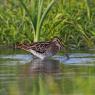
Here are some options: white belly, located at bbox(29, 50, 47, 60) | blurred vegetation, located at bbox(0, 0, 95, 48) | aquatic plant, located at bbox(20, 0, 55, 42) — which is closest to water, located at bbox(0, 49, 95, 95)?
white belly, located at bbox(29, 50, 47, 60)

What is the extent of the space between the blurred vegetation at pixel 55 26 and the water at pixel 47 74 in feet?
2.82

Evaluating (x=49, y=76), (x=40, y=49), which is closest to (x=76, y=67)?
(x=49, y=76)

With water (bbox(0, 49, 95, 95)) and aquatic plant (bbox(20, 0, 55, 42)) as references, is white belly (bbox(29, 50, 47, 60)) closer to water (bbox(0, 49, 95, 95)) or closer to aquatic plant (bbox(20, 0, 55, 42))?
→ water (bbox(0, 49, 95, 95))

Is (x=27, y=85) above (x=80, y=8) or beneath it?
beneath

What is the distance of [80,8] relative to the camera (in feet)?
53.7

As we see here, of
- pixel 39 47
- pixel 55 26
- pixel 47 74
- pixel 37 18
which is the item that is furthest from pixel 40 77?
pixel 55 26

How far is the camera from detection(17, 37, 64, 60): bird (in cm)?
1333

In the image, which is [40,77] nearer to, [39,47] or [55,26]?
[39,47]

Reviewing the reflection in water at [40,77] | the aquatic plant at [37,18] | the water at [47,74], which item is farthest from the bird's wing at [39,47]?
the aquatic plant at [37,18]

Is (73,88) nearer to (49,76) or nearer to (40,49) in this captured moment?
(49,76)

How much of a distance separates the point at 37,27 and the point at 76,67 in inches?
136

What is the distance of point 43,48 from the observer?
13500 mm

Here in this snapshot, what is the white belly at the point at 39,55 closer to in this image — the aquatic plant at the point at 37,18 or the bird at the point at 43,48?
the bird at the point at 43,48

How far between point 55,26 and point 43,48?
1820 mm
